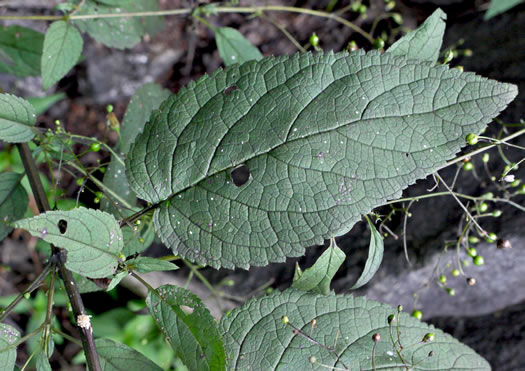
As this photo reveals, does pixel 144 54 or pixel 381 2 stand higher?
pixel 144 54

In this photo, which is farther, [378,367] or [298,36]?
→ [298,36]

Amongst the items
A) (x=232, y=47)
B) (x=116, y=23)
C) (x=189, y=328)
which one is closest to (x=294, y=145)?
(x=189, y=328)

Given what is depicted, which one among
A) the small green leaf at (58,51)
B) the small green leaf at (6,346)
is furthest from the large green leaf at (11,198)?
the small green leaf at (6,346)

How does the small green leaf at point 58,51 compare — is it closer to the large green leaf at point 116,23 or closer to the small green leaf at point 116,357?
the large green leaf at point 116,23

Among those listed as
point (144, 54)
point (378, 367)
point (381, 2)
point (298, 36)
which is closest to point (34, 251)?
point (144, 54)

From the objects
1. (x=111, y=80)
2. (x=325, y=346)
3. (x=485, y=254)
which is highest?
(x=111, y=80)

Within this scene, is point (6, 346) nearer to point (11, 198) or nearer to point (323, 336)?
point (11, 198)

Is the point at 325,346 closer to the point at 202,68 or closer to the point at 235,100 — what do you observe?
the point at 235,100

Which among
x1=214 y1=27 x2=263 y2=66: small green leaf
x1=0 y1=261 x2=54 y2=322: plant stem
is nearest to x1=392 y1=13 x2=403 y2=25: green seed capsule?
x1=214 y1=27 x2=263 y2=66: small green leaf
